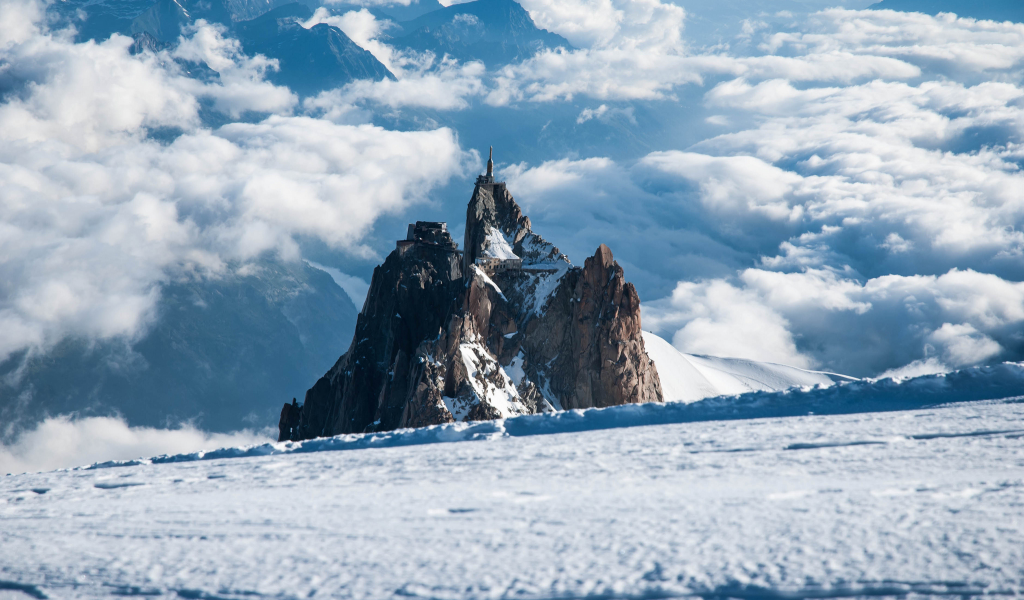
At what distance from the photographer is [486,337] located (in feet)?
222

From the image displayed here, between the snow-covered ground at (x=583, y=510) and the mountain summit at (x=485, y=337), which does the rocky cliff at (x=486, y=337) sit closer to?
the mountain summit at (x=485, y=337)

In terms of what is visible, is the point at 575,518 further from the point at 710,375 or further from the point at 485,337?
the point at 710,375

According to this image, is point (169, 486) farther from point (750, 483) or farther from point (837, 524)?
point (837, 524)

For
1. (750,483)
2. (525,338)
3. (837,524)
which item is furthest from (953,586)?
(525,338)

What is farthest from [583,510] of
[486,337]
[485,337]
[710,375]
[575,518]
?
[710,375]

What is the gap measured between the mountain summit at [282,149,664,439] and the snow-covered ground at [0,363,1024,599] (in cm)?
3535

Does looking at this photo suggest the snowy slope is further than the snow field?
Yes

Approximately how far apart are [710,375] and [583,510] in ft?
334

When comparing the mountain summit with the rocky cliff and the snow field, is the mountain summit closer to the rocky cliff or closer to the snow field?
the rocky cliff

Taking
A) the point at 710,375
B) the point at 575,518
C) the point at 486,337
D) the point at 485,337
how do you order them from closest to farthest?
the point at 575,518, the point at 485,337, the point at 486,337, the point at 710,375

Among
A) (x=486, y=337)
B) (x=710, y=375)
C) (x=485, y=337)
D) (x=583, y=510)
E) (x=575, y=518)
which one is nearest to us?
(x=575, y=518)

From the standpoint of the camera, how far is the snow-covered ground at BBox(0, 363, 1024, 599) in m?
8.65

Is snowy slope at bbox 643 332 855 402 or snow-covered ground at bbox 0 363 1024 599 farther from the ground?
snowy slope at bbox 643 332 855 402

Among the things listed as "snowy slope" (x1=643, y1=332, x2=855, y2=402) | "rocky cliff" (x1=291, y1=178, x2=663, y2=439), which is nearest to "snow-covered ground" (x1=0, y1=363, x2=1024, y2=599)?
"rocky cliff" (x1=291, y1=178, x2=663, y2=439)
